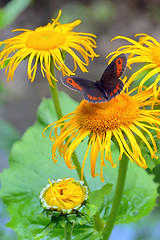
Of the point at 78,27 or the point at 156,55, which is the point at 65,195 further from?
the point at 78,27

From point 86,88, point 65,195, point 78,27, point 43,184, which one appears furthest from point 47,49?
point 78,27

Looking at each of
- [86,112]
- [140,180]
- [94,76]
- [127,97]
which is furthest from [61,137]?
[94,76]

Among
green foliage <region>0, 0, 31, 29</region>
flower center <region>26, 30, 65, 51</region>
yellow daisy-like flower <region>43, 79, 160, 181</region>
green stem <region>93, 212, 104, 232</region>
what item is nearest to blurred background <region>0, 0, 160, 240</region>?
green foliage <region>0, 0, 31, 29</region>

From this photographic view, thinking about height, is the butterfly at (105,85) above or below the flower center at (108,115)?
above

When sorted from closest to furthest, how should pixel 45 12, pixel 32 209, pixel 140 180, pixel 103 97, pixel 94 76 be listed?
pixel 103 97
pixel 32 209
pixel 140 180
pixel 94 76
pixel 45 12

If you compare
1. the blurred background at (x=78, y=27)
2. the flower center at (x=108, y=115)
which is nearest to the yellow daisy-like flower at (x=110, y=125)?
the flower center at (x=108, y=115)

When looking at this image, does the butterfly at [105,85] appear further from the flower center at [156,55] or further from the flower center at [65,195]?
the flower center at [65,195]

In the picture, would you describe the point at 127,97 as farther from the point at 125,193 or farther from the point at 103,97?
the point at 125,193

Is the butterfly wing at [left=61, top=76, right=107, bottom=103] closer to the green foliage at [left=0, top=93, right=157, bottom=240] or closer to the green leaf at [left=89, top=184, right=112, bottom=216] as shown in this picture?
the green leaf at [left=89, top=184, right=112, bottom=216]
